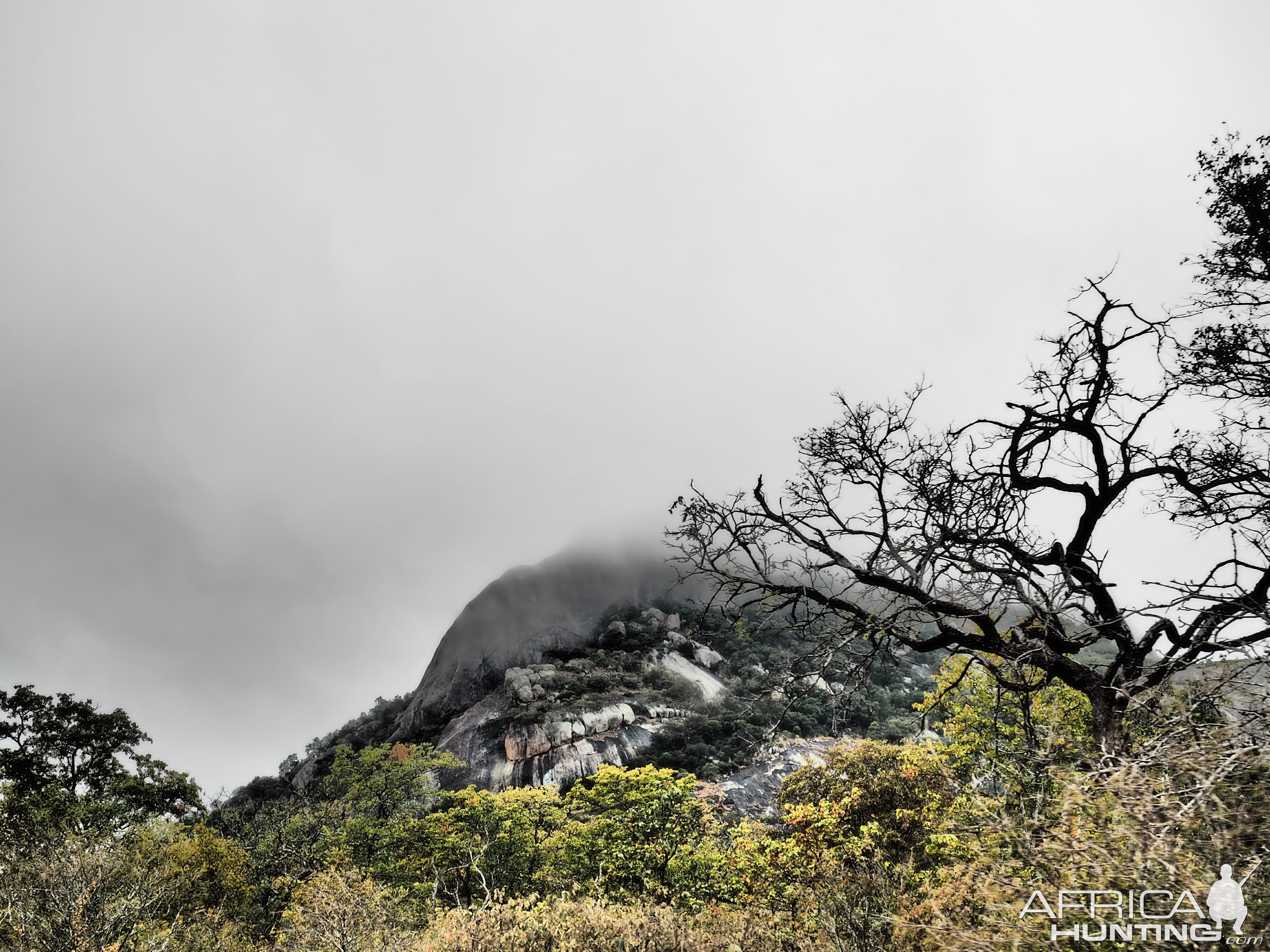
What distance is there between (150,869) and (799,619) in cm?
2626

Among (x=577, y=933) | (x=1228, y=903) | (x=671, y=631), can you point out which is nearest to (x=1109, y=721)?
(x=1228, y=903)

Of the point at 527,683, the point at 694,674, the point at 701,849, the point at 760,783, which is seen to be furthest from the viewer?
the point at 694,674

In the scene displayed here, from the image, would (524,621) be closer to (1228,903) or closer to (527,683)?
(527,683)

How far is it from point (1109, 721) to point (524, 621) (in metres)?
78.0

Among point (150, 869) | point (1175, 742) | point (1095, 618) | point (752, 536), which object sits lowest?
point (150, 869)

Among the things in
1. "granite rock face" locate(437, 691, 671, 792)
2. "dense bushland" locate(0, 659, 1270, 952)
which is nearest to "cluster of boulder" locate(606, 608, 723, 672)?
"granite rock face" locate(437, 691, 671, 792)

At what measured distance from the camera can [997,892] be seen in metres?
3.06

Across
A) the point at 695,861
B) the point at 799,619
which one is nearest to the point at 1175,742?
the point at 799,619

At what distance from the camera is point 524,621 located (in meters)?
77.6

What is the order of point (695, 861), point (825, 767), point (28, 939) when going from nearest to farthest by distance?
point (28, 939) < point (695, 861) < point (825, 767)

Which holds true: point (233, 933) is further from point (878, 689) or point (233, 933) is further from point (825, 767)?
point (878, 689)

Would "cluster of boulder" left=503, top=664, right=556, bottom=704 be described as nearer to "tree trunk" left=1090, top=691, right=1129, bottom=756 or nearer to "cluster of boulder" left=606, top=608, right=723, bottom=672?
"cluster of boulder" left=606, top=608, right=723, bottom=672

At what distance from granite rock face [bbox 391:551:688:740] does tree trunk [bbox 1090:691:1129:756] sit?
55.6m

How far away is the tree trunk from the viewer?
189 inches
